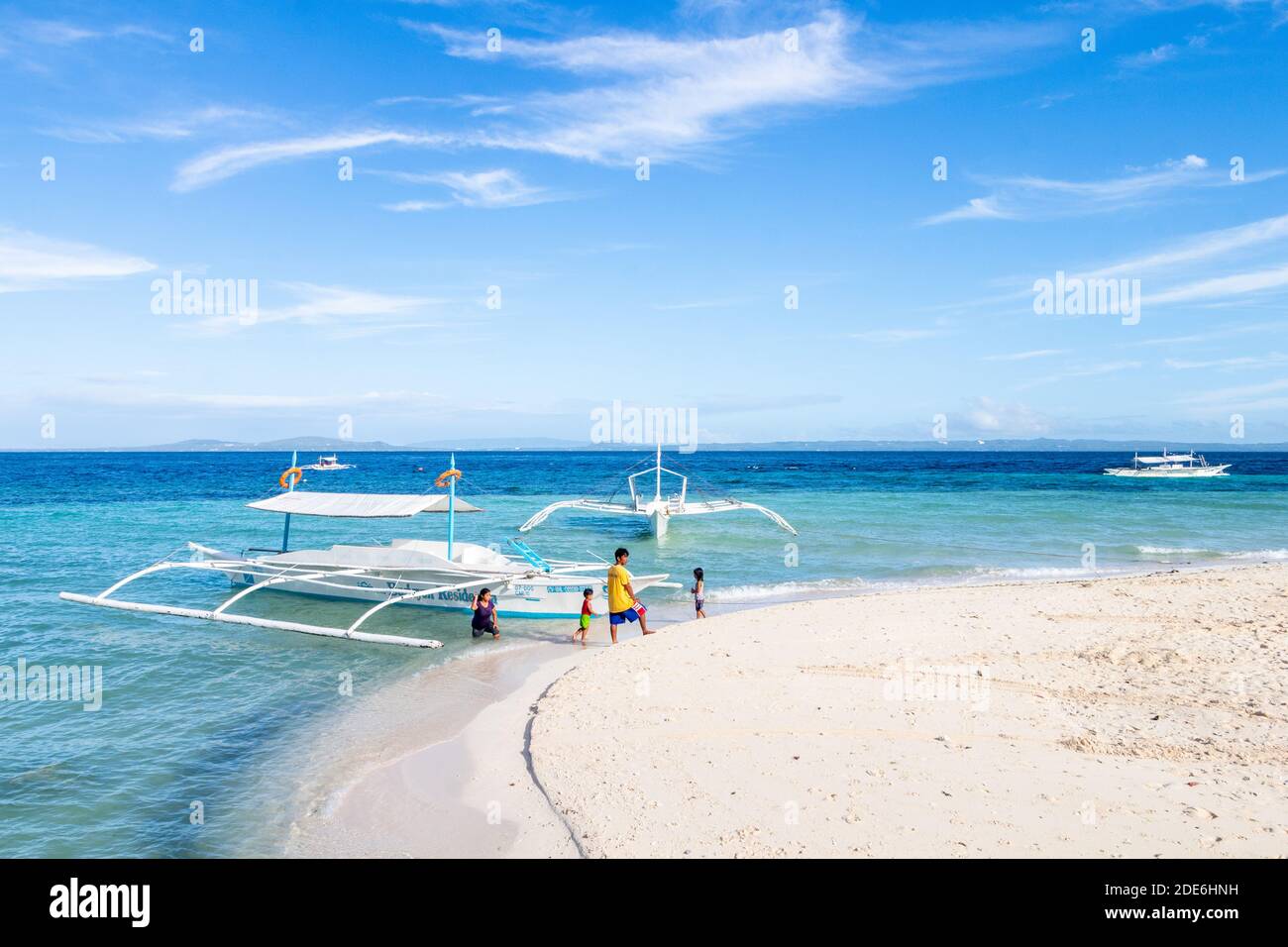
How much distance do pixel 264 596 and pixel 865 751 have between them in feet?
49.5

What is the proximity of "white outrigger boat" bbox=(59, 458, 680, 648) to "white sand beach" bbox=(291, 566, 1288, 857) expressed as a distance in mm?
2655

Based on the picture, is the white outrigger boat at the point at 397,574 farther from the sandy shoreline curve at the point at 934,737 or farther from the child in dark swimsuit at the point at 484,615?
the sandy shoreline curve at the point at 934,737

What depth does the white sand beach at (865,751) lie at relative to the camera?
18.3ft

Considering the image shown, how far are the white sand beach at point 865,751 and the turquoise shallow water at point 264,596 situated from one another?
1597 mm

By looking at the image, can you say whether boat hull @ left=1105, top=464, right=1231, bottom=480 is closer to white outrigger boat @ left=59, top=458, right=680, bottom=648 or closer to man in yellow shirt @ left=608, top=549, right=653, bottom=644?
white outrigger boat @ left=59, top=458, right=680, bottom=648

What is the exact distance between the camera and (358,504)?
15750 mm

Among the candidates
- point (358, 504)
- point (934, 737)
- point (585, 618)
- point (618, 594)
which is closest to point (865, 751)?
point (934, 737)

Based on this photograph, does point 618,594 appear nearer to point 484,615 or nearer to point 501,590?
point 484,615

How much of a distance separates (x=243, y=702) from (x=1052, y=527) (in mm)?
29284

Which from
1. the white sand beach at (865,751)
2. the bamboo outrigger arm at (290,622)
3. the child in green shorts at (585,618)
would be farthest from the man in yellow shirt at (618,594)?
the bamboo outrigger arm at (290,622)

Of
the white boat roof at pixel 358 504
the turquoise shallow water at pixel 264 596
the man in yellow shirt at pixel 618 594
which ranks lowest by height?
the turquoise shallow water at pixel 264 596

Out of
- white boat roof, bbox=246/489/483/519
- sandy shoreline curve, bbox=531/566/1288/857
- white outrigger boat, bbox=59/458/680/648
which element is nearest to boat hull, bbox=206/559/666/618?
white outrigger boat, bbox=59/458/680/648
